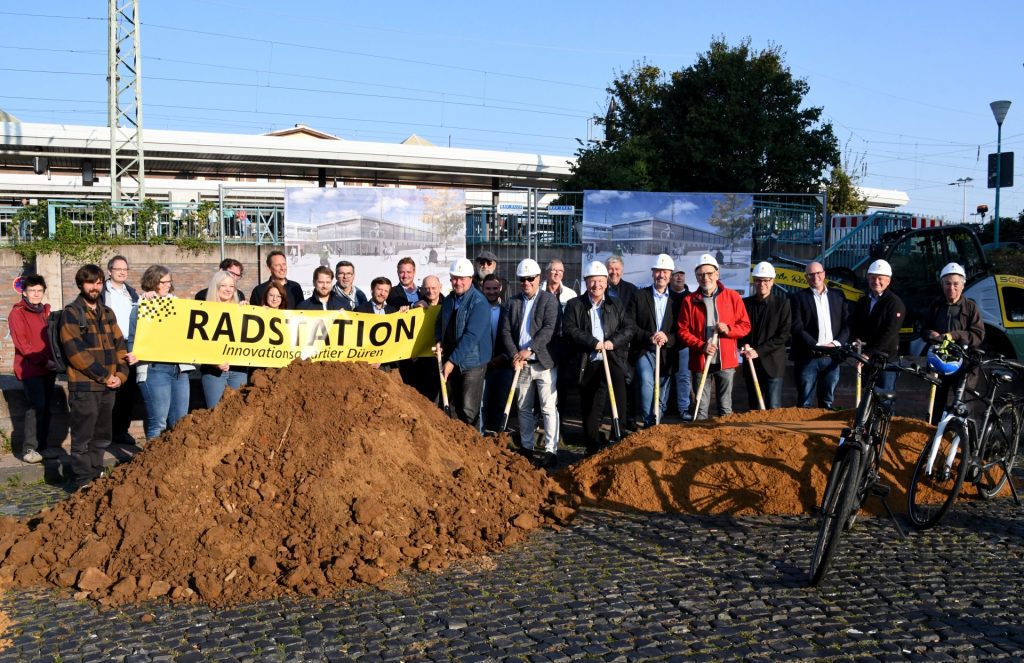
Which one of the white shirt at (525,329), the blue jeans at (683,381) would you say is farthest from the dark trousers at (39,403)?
the blue jeans at (683,381)

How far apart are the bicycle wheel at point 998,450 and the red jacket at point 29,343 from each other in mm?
8944

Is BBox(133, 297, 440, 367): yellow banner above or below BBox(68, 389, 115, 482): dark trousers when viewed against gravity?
above

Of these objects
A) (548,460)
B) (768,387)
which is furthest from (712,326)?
(548,460)

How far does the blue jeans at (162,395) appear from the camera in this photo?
9508 mm

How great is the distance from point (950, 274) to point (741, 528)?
4547 mm

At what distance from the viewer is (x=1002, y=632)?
17.1ft

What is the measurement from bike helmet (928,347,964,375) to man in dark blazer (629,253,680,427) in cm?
288

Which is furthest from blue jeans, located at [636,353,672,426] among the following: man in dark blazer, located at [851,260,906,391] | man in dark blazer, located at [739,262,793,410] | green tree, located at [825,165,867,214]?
green tree, located at [825,165,867,214]

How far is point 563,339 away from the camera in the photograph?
10.4 metres

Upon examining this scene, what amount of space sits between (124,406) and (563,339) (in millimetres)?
4799

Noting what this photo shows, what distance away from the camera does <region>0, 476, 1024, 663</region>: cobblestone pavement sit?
5062 millimetres

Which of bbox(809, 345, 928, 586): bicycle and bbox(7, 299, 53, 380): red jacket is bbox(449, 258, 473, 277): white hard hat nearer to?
bbox(7, 299, 53, 380): red jacket

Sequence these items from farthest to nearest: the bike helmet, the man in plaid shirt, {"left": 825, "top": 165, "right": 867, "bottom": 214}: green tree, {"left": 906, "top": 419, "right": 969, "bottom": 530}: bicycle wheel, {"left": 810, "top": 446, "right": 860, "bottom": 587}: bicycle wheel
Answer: {"left": 825, "top": 165, "right": 867, "bottom": 214}: green tree → the man in plaid shirt → the bike helmet → {"left": 906, "top": 419, "right": 969, "bottom": 530}: bicycle wheel → {"left": 810, "top": 446, "right": 860, "bottom": 587}: bicycle wheel

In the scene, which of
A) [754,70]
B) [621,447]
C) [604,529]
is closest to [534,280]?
[621,447]
